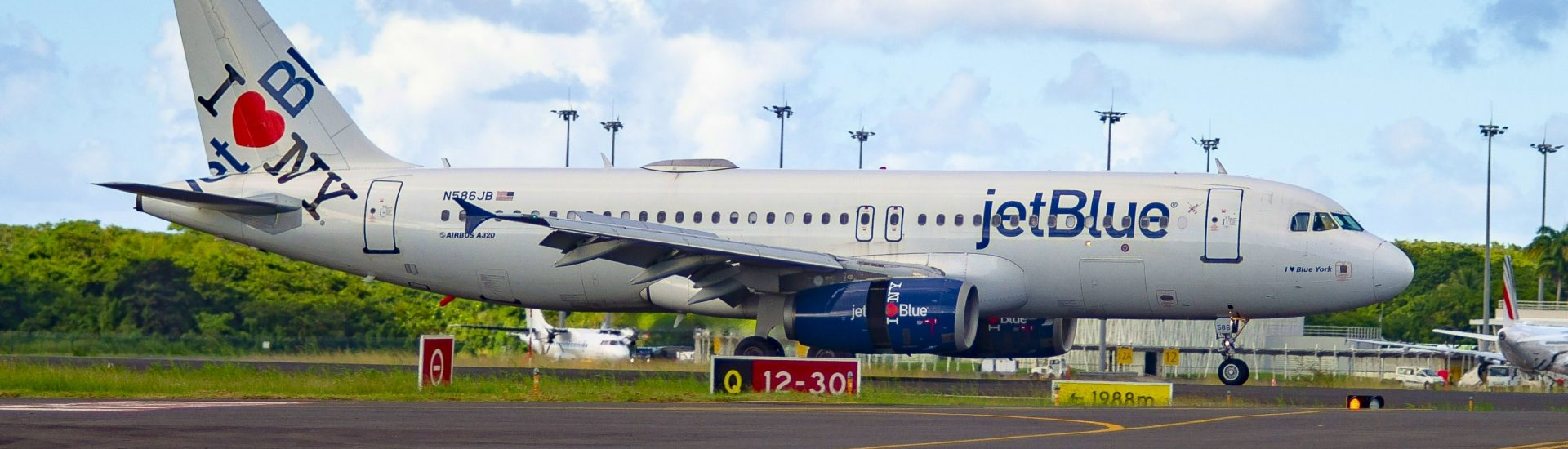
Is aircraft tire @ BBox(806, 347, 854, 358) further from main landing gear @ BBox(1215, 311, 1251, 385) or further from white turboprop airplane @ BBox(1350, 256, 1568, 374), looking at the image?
white turboprop airplane @ BBox(1350, 256, 1568, 374)

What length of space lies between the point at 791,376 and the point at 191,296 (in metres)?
30.7

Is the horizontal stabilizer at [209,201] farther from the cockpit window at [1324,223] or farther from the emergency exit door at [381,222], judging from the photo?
the cockpit window at [1324,223]

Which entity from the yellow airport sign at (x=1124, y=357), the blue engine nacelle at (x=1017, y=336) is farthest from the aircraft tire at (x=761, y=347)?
the yellow airport sign at (x=1124, y=357)

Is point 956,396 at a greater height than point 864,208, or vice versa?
point 864,208

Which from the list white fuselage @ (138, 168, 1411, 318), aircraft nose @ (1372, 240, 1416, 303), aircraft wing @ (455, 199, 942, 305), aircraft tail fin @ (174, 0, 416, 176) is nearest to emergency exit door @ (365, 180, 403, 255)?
white fuselage @ (138, 168, 1411, 318)

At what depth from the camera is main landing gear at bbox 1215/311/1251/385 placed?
95.0ft

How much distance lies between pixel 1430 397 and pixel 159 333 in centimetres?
3421

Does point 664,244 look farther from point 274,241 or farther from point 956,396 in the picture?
point 274,241

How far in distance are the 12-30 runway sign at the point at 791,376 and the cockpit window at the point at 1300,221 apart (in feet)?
26.9

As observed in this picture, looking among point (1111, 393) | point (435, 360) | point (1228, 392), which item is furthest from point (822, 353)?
point (1111, 393)

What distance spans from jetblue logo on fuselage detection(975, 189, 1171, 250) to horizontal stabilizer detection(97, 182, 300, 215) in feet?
40.0

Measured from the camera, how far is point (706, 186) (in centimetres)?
3108

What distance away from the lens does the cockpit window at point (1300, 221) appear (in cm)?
2833

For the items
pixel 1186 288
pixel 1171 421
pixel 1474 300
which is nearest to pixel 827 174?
pixel 1186 288
